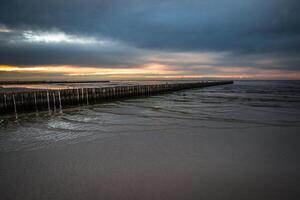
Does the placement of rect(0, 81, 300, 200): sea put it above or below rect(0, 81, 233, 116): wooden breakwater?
below

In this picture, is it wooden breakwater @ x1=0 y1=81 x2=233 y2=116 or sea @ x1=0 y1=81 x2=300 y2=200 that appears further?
wooden breakwater @ x1=0 y1=81 x2=233 y2=116

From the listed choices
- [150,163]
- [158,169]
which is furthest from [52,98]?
[158,169]

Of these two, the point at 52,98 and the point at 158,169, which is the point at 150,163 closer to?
the point at 158,169

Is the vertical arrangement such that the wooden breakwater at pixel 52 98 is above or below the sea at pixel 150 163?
above

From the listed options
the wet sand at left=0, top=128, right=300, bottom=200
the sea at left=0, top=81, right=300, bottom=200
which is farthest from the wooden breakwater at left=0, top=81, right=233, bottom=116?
the wet sand at left=0, top=128, right=300, bottom=200

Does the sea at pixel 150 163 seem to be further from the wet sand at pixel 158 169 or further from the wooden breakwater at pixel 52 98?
the wooden breakwater at pixel 52 98

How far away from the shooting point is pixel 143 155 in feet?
19.2

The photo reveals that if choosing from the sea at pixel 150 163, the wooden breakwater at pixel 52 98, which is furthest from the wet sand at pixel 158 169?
the wooden breakwater at pixel 52 98

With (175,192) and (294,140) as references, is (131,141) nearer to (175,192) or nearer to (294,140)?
(175,192)

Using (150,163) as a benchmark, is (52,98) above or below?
above

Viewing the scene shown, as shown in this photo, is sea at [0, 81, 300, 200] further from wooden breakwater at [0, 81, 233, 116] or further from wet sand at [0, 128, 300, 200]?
wooden breakwater at [0, 81, 233, 116]

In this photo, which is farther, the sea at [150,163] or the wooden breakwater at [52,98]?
the wooden breakwater at [52,98]

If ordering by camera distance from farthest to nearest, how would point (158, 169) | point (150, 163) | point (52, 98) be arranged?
point (52, 98) < point (150, 163) < point (158, 169)

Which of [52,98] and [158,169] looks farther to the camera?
[52,98]
